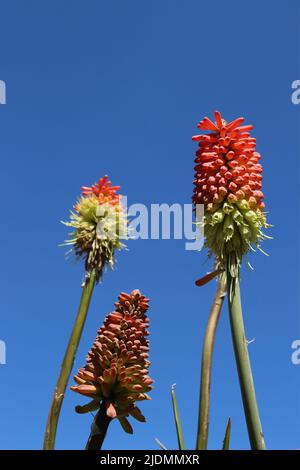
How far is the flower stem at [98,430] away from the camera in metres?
4.40

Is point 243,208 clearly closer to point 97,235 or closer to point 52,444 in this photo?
point 52,444

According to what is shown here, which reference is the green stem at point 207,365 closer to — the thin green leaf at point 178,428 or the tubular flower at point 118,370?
the thin green leaf at point 178,428

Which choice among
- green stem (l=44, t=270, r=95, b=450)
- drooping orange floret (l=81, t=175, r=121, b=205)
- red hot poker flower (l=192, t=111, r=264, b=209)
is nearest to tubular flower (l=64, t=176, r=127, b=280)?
drooping orange floret (l=81, t=175, r=121, b=205)

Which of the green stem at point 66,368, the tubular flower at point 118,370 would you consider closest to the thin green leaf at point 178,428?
the tubular flower at point 118,370

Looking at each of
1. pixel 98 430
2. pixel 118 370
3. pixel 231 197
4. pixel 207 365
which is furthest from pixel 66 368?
pixel 231 197

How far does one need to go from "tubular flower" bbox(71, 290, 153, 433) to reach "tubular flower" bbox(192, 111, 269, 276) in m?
1.11

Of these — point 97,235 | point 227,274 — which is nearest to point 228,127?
point 227,274

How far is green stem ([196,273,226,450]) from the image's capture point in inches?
162

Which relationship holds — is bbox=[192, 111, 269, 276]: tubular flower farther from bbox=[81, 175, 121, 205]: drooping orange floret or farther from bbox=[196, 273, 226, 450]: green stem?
bbox=[81, 175, 121, 205]: drooping orange floret

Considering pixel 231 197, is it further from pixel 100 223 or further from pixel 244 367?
pixel 100 223

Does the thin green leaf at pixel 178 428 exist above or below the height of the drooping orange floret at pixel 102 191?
below

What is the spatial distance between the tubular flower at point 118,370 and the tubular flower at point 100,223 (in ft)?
16.7

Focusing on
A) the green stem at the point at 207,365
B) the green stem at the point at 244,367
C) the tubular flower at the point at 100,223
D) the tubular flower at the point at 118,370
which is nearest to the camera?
the green stem at the point at 244,367
